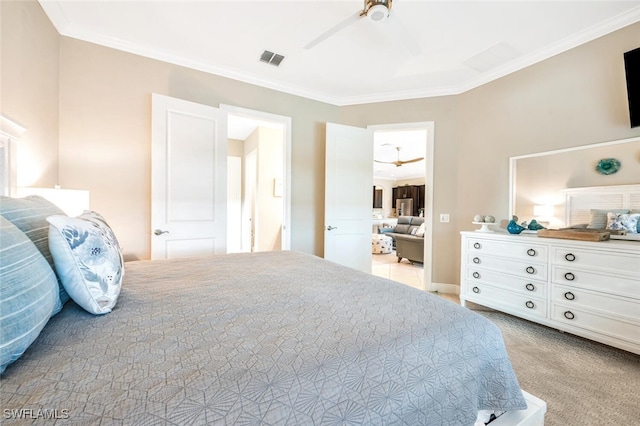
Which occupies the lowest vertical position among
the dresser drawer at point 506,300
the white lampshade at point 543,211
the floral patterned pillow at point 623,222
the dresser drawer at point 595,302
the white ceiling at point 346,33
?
the dresser drawer at point 506,300

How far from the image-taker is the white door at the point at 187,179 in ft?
7.93

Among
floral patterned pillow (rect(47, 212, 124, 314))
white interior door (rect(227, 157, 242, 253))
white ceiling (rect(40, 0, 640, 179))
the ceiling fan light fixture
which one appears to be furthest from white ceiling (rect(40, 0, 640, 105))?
white interior door (rect(227, 157, 242, 253))

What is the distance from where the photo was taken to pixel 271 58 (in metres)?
2.71

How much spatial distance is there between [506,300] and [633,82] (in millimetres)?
2006

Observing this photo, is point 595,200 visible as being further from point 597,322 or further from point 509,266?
point 597,322

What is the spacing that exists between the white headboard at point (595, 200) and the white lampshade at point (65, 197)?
3852 mm

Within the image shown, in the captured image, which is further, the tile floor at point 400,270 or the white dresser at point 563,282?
the tile floor at point 400,270

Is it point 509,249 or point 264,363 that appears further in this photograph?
point 509,249

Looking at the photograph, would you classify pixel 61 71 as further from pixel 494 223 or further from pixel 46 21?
pixel 494 223

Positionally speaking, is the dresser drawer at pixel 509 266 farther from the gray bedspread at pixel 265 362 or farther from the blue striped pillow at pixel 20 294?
the blue striped pillow at pixel 20 294

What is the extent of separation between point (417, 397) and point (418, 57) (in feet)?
9.84

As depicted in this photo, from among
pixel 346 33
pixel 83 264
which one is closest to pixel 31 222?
pixel 83 264

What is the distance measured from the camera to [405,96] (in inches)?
136

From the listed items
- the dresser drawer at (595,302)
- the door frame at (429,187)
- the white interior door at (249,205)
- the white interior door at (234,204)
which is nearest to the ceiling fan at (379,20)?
the door frame at (429,187)
